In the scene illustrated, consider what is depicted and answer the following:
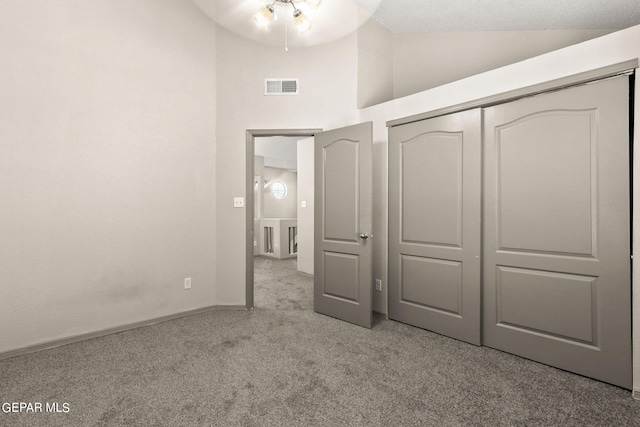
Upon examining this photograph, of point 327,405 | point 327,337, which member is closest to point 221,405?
point 327,405

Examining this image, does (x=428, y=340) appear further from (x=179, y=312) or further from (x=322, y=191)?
(x=179, y=312)

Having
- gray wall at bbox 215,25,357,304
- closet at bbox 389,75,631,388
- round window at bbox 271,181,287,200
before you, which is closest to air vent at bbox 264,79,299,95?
gray wall at bbox 215,25,357,304

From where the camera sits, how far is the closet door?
190cm

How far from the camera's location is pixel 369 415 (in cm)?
163

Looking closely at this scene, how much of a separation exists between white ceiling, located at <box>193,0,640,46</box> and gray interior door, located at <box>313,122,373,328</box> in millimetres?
1195

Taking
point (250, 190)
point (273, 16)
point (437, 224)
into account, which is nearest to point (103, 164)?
point (250, 190)

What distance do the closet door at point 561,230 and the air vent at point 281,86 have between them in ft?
6.48

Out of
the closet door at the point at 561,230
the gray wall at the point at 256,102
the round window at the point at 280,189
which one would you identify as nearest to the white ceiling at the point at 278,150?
the round window at the point at 280,189

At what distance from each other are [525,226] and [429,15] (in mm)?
2292

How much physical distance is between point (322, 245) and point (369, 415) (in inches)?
72.0

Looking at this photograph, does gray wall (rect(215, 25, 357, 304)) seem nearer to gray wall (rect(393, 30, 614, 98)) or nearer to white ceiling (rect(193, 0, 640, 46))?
white ceiling (rect(193, 0, 640, 46))

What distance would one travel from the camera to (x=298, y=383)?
1930 millimetres

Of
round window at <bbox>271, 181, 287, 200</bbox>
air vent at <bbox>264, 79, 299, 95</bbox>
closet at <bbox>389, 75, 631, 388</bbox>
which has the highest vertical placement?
air vent at <bbox>264, 79, 299, 95</bbox>

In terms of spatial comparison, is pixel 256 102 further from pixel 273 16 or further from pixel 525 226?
pixel 525 226
